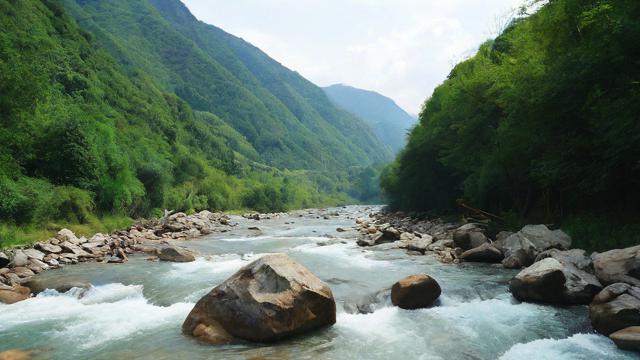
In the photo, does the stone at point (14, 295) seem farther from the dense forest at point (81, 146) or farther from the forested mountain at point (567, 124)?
the forested mountain at point (567, 124)

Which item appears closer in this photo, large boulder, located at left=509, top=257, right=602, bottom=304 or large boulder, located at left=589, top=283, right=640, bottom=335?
large boulder, located at left=589, top=283, right=640, bottom=335

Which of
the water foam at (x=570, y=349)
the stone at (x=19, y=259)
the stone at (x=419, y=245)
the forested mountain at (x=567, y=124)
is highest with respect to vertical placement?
the forested mountain at (x=567, y=124)

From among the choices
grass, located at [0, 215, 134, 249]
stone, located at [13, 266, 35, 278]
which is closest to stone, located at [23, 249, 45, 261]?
stone, located at [13, 266, 35, 278]

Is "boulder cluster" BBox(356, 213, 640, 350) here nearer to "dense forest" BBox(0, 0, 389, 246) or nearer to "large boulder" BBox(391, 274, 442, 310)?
"large boulder" BBox(391, 274, 442, 310)

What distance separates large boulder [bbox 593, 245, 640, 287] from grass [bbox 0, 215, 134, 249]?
91.0 feet

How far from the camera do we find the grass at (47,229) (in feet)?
75.7

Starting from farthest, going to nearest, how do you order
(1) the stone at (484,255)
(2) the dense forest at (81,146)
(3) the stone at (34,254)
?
(2) the dense forest at (81,146)
(3) the stone at (34,254)
(1) the stone at (484,255)

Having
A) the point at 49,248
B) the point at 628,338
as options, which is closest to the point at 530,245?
the point at 628,338

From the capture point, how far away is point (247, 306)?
9906 mm

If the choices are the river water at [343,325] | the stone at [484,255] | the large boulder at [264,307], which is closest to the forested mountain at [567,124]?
the stone at [484,255]

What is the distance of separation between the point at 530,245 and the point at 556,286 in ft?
21.2

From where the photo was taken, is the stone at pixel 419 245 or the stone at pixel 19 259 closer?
the stone at pixel 19 259

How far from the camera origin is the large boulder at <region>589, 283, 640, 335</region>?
9648 millimetres

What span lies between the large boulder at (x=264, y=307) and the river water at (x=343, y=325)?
336 millimetres
